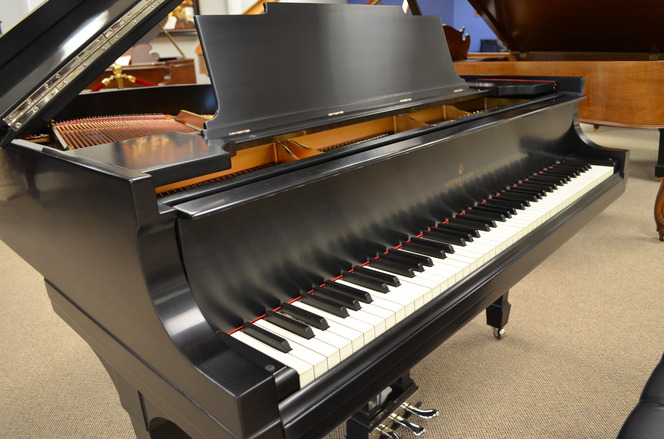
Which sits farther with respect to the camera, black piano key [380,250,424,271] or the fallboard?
black piano key [380,250,424,271]

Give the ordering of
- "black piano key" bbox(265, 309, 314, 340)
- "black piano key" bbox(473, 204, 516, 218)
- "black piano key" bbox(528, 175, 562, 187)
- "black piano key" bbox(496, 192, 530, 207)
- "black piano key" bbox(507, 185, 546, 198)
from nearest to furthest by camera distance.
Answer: "black piano key" bbox(265, 309, 314, 340) < "black piano key" bbox(473, 204, 516, 218) < "black piano key" bbox(496, 192, 530, 207) < "black piano key" bbox(507, 185, 546, 198) < "black piano key" bbox(528, 175, 562, 187)

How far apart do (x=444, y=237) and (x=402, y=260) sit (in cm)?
22

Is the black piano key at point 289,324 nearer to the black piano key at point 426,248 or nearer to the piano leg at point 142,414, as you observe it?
the piano leg at point 142,414

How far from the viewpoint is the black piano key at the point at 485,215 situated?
68.6 inches

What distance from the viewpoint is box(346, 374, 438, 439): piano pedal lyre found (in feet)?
5.47

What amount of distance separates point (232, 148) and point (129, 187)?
0.48m

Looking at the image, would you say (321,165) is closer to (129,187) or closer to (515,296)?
(129,187)

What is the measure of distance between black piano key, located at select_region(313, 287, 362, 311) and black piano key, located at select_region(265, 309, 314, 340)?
0.12 m

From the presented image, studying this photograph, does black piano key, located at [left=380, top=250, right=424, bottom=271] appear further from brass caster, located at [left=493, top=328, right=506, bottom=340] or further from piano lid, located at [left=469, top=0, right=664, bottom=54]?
piano lid, located at [left=469, top=0, right=664, bottom=54]

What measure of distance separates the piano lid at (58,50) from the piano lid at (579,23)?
2.47 meters

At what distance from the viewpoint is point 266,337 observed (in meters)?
1.09

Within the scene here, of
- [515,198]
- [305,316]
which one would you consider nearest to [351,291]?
[305,316]

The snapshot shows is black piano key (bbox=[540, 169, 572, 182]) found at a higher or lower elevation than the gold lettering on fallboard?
lower

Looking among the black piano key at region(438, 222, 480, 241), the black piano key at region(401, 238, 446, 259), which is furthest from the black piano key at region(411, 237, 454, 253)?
the black piano key at region(438, 222, 480, 241)
